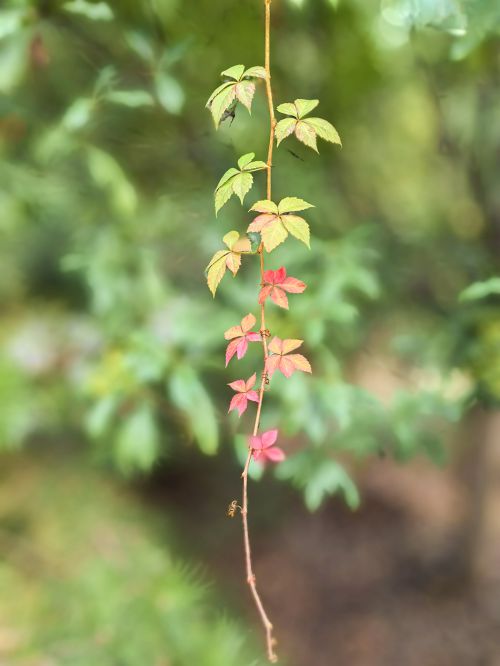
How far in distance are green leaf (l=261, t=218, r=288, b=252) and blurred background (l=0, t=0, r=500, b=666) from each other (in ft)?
1.32

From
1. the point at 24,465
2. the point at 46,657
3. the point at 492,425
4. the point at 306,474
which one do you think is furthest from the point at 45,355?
the point at 492,425

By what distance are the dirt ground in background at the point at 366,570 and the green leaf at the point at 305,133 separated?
6.21 ft

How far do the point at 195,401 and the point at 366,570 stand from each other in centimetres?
169

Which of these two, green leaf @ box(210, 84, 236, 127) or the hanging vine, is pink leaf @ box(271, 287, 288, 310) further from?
green leaf @ box(210, 84, 236, 127)

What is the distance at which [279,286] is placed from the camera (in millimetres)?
860

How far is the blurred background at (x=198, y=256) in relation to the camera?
4.03 ft

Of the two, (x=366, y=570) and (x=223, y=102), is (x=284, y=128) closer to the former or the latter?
(x=223, y=102)

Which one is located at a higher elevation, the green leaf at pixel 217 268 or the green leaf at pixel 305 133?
the green leaf at pixel 305 133

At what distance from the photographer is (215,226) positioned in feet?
4.41

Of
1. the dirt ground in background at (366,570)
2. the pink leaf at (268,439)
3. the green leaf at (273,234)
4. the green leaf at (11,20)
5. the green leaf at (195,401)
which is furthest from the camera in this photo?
the dirt ground in background at (366,570)

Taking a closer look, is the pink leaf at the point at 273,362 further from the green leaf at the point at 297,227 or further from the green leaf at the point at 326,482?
the green leaf at the point at 326,482

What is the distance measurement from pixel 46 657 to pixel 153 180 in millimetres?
1093

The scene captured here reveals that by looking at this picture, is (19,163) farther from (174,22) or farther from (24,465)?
(24,465)

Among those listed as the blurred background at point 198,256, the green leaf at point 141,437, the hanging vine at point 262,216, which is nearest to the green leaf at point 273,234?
the hanging vine at point 262,216
